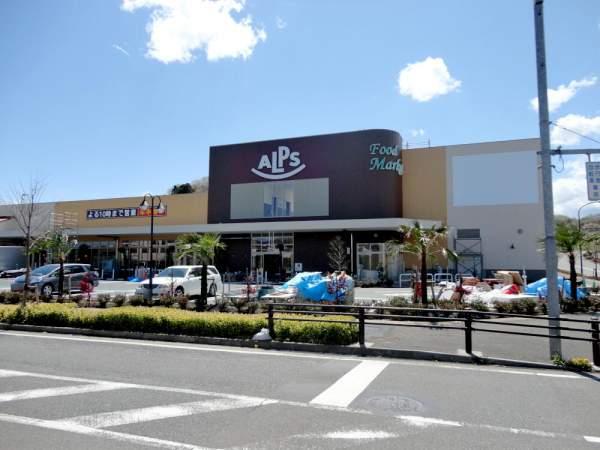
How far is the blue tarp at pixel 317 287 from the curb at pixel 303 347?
5778 millimetres

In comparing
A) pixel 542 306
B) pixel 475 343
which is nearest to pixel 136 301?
pixel 475 343

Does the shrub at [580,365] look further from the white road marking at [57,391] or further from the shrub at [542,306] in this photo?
the shrub at [542,306]

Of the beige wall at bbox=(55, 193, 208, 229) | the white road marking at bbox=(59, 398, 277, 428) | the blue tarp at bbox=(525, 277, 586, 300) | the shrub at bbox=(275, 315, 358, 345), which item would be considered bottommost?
the white road marking at bbox=(59, 398, 277, 428)

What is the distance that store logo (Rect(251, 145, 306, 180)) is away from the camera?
3481cm

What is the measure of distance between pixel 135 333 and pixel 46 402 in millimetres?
5544

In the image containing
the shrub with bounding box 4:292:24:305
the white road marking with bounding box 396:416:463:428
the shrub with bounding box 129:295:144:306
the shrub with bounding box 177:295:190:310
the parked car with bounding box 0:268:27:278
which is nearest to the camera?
the white road marking with bounding box 396:416:463:428

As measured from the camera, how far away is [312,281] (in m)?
16.8

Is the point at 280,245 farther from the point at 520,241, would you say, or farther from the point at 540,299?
the point at 540,299

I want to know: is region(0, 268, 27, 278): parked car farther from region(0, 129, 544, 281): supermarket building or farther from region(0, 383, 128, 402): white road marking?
region(0, 383, 128, 402): white road marking

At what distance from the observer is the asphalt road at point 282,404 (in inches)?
182

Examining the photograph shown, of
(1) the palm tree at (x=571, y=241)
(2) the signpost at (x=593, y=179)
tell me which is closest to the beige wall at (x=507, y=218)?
(1) the palm tree at (x=571, y=241)

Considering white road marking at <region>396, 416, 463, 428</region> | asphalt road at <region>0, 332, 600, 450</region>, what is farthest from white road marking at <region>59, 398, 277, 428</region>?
white road marking at <region>396, 416, 463, 428</region>

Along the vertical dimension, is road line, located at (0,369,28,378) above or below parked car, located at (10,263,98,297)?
below

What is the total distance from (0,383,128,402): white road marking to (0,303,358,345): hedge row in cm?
409
